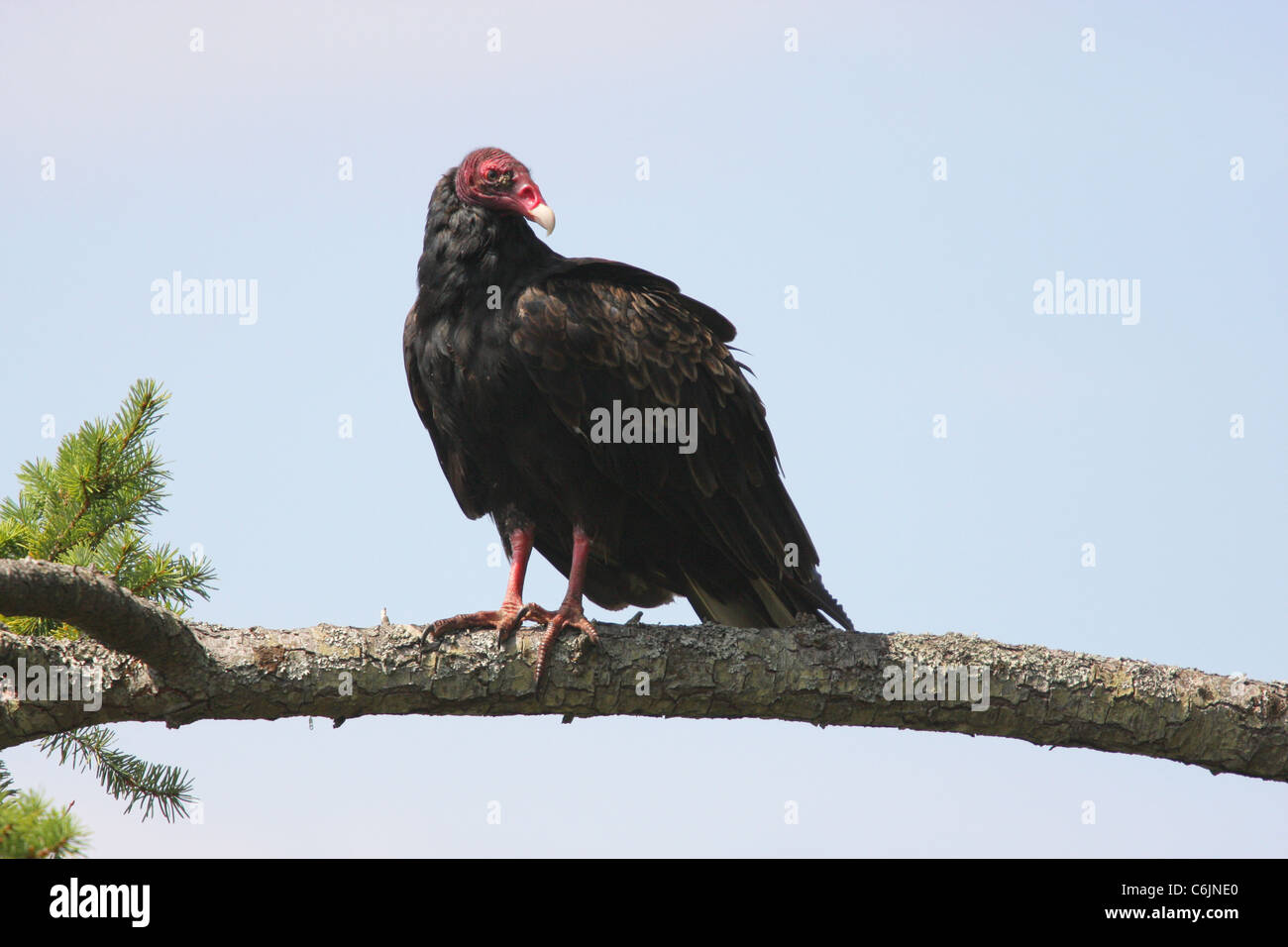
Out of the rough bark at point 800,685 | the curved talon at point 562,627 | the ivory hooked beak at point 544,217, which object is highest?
the ivory hooked beak at point 544,217

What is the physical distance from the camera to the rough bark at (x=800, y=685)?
10.9ft

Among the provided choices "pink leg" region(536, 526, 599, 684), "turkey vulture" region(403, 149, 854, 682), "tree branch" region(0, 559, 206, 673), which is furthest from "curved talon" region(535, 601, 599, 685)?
"tree branch" region(0, 559, 206, 673)

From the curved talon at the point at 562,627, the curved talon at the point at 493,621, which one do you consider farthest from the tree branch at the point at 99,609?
the curved talon at the point at 562,627

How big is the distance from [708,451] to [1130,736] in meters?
1.60

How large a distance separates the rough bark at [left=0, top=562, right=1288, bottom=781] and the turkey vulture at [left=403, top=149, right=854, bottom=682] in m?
0.32

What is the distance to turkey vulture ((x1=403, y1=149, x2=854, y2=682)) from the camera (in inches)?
155

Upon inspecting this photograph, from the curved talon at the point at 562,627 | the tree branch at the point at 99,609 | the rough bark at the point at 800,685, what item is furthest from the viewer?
the curved talon at the point at 562,627

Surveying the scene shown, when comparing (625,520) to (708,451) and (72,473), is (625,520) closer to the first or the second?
(708,451)

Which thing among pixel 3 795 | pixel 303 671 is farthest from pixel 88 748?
pixel 3 795

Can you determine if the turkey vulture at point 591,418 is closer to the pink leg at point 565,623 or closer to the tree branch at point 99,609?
the pink leg at point 565,623

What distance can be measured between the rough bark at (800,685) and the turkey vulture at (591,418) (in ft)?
1.04

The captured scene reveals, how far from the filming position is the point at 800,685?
3.45 meters

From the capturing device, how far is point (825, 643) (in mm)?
3510

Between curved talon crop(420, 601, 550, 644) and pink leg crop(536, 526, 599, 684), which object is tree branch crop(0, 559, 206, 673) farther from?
pink leg crop(536, 526, 599, 684)
